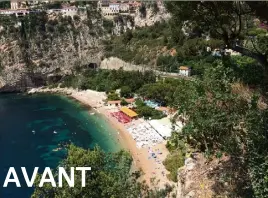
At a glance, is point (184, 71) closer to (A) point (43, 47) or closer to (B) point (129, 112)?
(B) point (129, 112)

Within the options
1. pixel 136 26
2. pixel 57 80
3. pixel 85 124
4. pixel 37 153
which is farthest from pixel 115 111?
pixel 136 26

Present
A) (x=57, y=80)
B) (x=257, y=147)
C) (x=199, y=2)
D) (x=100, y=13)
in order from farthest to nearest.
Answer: (x=100, y=13) < (x=57, y=80) < (x=199, y=2) < (x=257, y=147)

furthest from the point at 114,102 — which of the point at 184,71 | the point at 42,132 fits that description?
the point at 184,71

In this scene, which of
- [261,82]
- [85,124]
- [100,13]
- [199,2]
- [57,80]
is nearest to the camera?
[199,2]

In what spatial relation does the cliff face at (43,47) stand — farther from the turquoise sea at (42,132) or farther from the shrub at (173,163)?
the shrub at (173,163)

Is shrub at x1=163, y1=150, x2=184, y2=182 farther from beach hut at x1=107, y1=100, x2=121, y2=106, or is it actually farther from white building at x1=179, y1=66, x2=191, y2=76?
white building at x1=179, y1=66, x2=191, y2=76

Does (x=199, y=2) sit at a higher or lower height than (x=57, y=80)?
higher

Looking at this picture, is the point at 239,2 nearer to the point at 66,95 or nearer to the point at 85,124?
the point at 85,124

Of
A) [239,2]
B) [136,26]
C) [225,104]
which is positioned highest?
[239,2]
